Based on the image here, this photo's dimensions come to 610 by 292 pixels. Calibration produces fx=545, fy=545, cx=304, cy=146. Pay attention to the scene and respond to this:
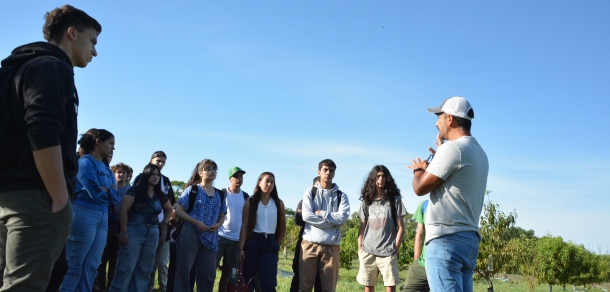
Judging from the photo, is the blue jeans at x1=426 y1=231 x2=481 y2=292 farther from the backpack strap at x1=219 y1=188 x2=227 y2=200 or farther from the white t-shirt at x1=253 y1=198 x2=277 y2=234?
the backpack strap at x1=219 y1=188 x2=227 y2=200

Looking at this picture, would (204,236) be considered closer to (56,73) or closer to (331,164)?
(331,164)

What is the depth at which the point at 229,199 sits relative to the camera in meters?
8.74

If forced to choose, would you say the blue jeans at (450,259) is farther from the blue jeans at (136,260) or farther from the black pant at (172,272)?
the black pant at (172,272)

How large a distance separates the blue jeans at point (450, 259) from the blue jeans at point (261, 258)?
4.40 m

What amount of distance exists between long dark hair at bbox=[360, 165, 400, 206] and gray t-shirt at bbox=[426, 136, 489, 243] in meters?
4.41

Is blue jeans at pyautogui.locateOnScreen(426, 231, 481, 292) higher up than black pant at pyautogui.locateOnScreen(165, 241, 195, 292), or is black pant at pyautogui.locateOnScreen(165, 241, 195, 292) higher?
blue jeans at pyautogui.locateOnScreen(426, 231, 481, 292)

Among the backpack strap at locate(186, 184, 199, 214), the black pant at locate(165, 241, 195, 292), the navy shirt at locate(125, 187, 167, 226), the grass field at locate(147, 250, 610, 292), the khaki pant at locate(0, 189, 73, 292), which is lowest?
the grass field at locate(147, 250, 610, 292)

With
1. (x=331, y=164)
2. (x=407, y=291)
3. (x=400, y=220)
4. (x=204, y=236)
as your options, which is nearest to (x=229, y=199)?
(x=204, y=236)

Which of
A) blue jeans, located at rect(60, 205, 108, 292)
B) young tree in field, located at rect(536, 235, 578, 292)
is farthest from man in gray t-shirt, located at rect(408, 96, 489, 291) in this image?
young tree in field, located at rect(536, 235, 578, 292)

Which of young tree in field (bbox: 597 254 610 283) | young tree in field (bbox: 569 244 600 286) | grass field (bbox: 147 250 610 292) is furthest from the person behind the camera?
young tree in field (bbox: 597 254 610 283)

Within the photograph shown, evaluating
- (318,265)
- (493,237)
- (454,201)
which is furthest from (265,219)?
(493,237)

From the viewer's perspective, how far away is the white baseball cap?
4.30 meters

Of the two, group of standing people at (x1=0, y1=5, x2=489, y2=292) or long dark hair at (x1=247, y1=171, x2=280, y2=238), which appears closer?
group of standing people at (x1=0, y1=5, x2=489, y2=292)

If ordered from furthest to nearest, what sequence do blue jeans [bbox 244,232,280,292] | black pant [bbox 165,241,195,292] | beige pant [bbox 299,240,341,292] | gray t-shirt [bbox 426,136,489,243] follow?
black pant [bbox 165,241,195,292]
beige pant [bbox 299,240,341,292]
blue jeans [bbox 244,232,280,292]
gray t-shirt [bbox 426,136,489,243]
